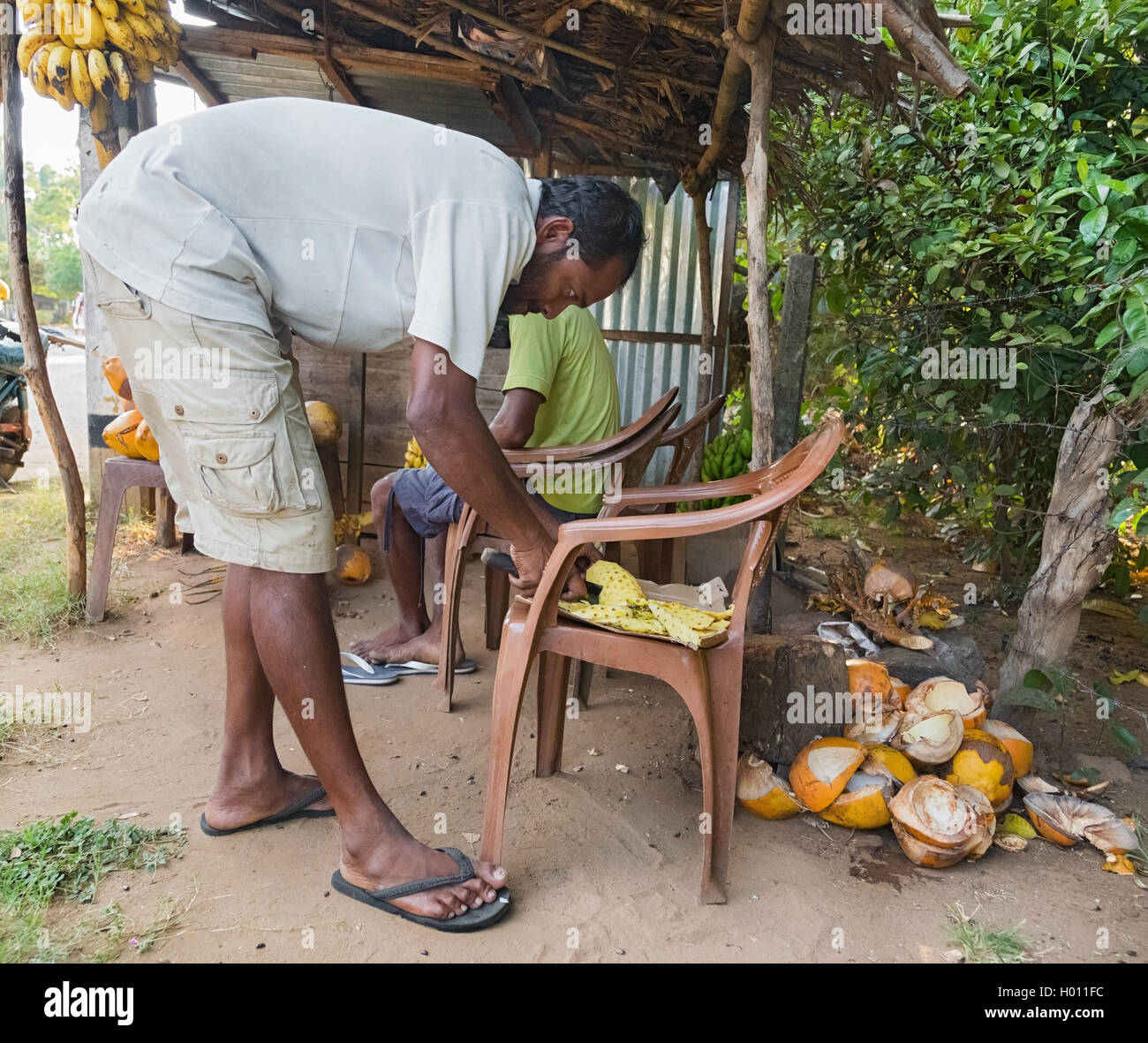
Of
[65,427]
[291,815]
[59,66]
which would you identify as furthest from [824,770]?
[65,427]

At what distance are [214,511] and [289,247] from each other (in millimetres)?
580

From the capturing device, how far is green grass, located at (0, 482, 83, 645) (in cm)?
335

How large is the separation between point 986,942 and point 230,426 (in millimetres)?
1931

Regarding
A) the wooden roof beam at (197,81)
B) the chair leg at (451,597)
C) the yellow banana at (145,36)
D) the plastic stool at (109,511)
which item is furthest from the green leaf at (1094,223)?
the wooden roof beam at (197,81)

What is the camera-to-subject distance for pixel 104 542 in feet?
11.6

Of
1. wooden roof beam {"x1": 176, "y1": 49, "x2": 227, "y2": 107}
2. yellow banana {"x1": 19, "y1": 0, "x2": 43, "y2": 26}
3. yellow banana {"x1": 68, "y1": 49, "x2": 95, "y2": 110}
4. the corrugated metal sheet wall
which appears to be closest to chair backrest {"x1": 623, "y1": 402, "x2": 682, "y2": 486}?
the corrugated metal sheet wall

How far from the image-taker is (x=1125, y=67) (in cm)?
269

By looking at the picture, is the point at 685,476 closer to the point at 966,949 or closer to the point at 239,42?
the point at 239,42

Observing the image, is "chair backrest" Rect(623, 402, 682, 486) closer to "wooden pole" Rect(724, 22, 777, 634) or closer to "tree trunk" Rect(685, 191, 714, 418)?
"wooden pole" Rect(724, 22, 777, 634)

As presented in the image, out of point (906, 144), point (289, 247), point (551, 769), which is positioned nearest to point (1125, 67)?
point (906, 144)

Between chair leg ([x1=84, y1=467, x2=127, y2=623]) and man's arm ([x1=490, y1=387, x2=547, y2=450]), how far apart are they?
71.7 inches

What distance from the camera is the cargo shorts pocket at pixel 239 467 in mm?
1690

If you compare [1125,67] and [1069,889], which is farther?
[1125,67]

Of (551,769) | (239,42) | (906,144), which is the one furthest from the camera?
(239,42)
